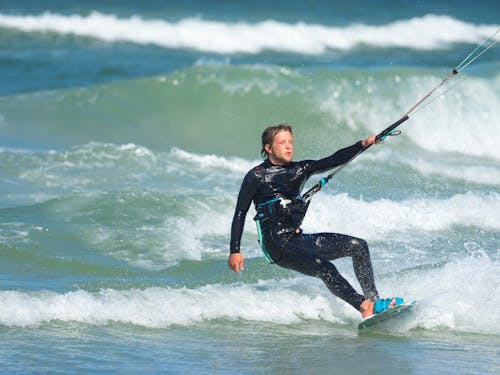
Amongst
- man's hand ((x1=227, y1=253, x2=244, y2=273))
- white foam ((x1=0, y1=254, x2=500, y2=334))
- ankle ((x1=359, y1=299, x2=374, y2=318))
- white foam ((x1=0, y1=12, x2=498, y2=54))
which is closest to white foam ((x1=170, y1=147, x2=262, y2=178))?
white foam ((x1=0, y1=254, x2=500, y2=334))

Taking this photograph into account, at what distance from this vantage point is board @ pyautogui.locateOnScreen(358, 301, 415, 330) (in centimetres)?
672

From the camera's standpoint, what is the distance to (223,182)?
1358 centimetres

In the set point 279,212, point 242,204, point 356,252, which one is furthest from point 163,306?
point 356,252

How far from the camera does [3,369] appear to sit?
5684mm

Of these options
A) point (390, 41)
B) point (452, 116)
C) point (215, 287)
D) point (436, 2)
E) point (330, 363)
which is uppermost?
point (436, 2)

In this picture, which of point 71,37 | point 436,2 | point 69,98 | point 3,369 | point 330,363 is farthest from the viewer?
point 436,2

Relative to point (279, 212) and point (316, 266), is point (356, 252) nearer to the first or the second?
point (316, 266)

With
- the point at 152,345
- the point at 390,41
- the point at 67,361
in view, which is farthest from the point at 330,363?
the point at 390,41

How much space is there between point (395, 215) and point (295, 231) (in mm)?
4714

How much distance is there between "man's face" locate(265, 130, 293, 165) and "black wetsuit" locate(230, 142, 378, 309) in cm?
6

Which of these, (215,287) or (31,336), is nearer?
(31,336)

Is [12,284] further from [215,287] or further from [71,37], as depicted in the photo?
[71,37]

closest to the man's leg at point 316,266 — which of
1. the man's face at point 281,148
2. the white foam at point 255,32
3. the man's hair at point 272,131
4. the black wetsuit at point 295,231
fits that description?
the black wetsuit at point 295,231

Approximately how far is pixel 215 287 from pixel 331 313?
1.01 metres
